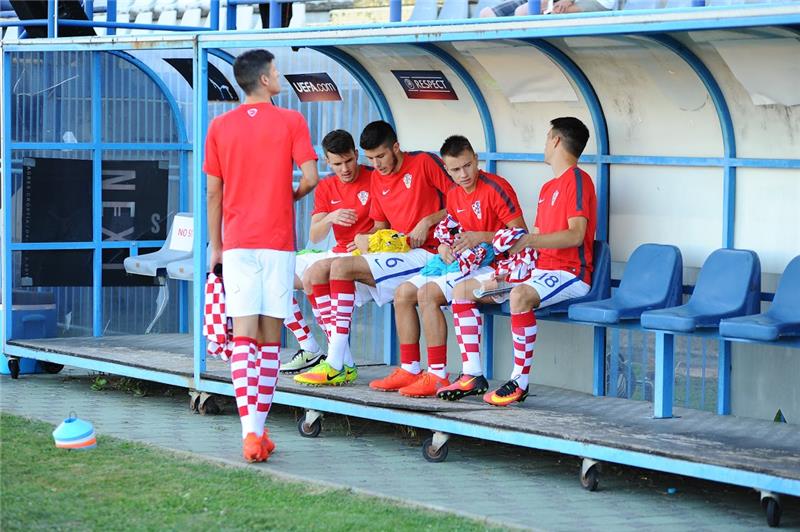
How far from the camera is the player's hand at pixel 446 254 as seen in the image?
759 centimetres

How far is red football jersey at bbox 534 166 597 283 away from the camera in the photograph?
7359 mm

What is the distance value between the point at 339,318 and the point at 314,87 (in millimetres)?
1941

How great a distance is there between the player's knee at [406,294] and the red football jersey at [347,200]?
865 mm

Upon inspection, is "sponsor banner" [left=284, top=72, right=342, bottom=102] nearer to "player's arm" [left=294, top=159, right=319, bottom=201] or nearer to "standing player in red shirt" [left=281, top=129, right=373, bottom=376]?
"standing player in red shirt" [left=281, top=129, right=373, bottom=376]

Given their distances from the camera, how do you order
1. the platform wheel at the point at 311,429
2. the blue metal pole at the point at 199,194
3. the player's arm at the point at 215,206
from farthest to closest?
1. the blue metal pole at the point at 199,194
2. the platform wheel at the point at 311,429
3. the player's arm at the point at 215,206

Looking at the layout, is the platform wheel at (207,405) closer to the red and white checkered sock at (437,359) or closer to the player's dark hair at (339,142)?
the red and white checkered sock at (437,359)

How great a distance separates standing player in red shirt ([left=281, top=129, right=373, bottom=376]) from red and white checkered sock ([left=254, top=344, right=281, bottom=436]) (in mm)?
1270

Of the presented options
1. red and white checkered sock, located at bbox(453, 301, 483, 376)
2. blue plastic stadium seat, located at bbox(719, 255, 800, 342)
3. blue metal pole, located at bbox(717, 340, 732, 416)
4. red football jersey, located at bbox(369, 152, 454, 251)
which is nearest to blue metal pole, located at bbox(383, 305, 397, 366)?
red football jersey, located at bbox(369, 152, 454, 251)

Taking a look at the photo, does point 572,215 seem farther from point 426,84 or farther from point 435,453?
point 426,84

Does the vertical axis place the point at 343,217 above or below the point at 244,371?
above

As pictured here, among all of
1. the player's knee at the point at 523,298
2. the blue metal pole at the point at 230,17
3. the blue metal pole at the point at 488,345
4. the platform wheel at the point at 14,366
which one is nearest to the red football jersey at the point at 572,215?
the player's knee at the point at 523,298

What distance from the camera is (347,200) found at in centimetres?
843

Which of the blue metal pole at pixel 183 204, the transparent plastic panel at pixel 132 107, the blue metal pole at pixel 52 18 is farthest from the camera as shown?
the blue metal pole at pixel 183 204

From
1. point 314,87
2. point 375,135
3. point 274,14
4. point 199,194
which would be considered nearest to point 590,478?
point 375,135
